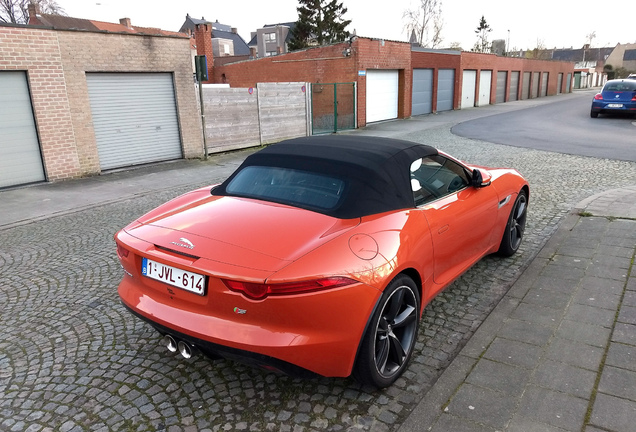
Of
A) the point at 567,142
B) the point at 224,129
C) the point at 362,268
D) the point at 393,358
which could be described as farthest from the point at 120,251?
the point at 567,142

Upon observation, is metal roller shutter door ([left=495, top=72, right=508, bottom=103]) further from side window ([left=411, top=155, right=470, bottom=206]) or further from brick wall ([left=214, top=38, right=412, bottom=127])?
side window ([left=411, top=155, right=470, bottom=206])

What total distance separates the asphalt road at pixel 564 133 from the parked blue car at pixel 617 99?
46cm

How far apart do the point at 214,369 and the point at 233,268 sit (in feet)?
3.47

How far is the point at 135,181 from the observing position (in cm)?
1040

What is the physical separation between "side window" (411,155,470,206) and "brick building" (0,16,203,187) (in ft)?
30.7

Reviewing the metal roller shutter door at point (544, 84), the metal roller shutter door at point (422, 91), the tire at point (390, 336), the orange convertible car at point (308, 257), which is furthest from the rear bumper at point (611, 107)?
the metal roller shutter door at point (544, 84)

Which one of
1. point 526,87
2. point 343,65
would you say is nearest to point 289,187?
point 343,65

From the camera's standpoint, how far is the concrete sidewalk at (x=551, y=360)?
2611 millimetres

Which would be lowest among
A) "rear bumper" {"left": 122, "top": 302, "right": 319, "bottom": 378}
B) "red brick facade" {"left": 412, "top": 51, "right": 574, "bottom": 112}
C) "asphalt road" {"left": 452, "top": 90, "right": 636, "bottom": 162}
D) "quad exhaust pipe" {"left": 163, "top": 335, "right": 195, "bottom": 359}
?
"asphalt road" {"left": 452, "top": 90, "right": 636, "bottom": 162}

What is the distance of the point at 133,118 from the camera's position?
1200 cm

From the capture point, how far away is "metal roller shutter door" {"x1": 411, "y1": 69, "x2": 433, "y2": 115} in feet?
83.1

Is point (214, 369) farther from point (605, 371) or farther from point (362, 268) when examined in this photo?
point (605, 371)

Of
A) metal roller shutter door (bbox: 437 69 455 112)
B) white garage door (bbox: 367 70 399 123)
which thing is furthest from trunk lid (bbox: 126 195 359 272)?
metal roller shutter door (bbox: 437 69 455 112)

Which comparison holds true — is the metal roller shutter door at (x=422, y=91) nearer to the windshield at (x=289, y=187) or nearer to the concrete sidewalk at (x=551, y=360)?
the concrete sidewalk at (x=551, y=360)
